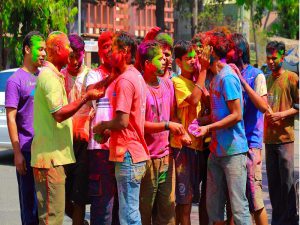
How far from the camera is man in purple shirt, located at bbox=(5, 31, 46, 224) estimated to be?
6.96 metres

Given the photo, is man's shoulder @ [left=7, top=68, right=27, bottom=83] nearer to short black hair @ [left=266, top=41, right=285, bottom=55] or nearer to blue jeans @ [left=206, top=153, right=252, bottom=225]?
blue jeans @ [left=206, top=153, right=252, bottom=225]

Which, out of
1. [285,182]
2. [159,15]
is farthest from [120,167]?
[159,15]

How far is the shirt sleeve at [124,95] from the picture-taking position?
6344 mm

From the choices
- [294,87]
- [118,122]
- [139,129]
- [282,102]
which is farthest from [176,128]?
[294,87]

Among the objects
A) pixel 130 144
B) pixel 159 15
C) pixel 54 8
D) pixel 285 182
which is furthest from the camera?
pixel 159 15

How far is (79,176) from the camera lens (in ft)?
24.3

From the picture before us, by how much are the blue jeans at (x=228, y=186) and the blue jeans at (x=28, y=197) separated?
153 centimetres

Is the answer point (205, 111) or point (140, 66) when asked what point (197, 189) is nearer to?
point (205, 111)

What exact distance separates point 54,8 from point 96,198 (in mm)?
15154

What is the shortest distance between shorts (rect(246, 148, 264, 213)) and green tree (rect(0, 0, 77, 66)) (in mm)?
14110

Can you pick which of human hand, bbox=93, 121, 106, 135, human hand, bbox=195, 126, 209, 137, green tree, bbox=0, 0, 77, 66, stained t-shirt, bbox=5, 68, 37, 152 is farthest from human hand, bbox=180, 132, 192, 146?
green tree, bbox=0, 0, 77, 66

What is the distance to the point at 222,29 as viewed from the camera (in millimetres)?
7098

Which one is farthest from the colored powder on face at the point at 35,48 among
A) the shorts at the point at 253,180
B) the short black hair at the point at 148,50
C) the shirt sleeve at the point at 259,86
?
the shorts at the point at 253,180

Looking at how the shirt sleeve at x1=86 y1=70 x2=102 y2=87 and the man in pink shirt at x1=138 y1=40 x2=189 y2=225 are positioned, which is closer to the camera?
Answer: the man in pink shirt at x1=138 y1=40 x2=189 y2=225
